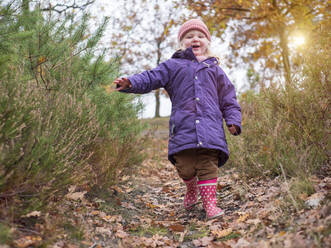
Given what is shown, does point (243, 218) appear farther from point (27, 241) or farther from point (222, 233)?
point (27, 241)

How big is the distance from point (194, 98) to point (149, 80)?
0.48m

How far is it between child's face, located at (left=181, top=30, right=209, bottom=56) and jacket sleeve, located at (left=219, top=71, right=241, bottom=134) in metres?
0.36

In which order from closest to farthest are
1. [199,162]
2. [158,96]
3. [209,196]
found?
[209,196]
[199,162]
[158,96]

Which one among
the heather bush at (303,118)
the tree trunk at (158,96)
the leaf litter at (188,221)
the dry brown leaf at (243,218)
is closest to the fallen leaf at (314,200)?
the leaf litter at (188,221)

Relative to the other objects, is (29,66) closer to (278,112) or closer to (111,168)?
(111,168)

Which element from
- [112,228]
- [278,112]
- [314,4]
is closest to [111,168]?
[112,228]

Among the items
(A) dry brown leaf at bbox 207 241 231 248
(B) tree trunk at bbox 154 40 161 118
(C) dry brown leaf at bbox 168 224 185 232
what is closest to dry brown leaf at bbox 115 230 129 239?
(C) dry brown leaf at bbox 168 224 185 232

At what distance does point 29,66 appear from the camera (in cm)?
297

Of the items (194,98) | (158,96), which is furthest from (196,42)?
(158,96)

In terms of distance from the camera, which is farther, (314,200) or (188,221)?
(188,221)

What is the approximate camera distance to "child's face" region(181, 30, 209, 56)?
3.28 metres

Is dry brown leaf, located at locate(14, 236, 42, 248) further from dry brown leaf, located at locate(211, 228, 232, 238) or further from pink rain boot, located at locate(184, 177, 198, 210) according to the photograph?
pink rain boot, located at locate(184, 177, 198, 210)

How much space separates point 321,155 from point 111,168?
2117 millimetres

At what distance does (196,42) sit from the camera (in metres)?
3.28
